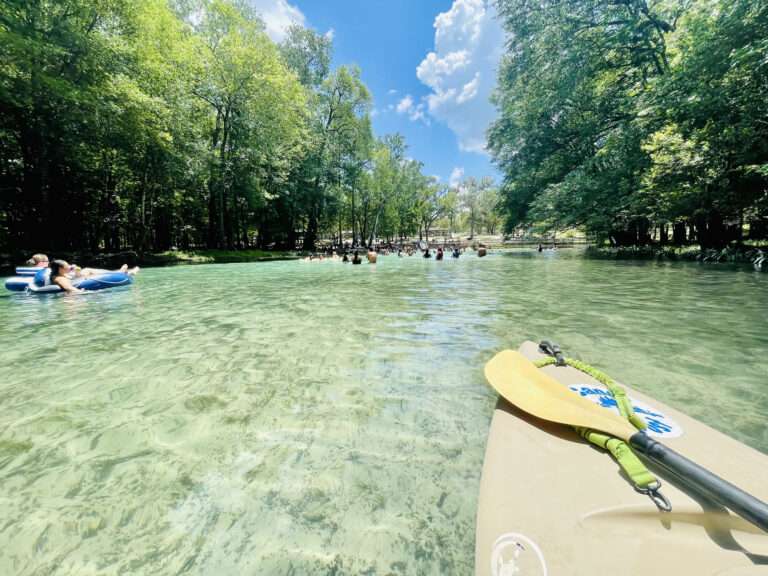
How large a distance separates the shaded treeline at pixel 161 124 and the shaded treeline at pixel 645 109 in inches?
758

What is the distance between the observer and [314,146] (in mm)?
34406

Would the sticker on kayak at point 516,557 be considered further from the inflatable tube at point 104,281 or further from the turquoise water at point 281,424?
the inflatable tube at point 104,281

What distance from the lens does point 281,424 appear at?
2.99m

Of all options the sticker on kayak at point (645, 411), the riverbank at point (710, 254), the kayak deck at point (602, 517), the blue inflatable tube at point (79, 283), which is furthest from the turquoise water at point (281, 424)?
the riverbank at point (710, 254)

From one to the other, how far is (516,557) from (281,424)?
2.27 meters

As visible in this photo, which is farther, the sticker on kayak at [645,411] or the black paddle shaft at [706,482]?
the sticker on kayak at [645,411]

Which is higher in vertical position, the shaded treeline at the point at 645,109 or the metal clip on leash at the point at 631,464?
the shaded treeline at the point at 645,109

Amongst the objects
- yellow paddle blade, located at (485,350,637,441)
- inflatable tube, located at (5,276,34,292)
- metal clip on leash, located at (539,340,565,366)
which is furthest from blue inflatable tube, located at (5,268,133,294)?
metal clip on leash, located at (539,340,565,366)

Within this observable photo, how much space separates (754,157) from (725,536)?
65.9 ft

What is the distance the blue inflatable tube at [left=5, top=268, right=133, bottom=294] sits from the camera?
9883mm

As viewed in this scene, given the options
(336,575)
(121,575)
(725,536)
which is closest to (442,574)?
(336,575)

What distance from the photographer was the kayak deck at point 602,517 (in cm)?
120

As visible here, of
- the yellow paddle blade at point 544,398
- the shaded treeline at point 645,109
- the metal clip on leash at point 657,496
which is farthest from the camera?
the shaded treeline at point 645,109

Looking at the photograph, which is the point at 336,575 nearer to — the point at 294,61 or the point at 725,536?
the point at 725,536
